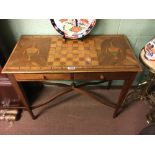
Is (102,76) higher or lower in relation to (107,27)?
lower

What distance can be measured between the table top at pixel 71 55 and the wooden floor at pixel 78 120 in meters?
0.65

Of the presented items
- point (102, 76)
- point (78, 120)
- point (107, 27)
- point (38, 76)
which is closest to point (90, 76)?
point (102, 76)

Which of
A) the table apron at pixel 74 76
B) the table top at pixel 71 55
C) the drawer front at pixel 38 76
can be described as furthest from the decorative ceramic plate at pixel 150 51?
the drawer front at pixel 38 76

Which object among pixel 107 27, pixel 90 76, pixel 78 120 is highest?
pixel 107 27

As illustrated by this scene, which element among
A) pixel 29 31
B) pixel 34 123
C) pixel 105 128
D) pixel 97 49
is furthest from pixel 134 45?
pixel 34 123

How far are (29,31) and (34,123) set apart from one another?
31.0 inches

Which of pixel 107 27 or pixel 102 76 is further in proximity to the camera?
pixel 107 27

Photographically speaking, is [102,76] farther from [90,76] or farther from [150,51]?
[150,51]

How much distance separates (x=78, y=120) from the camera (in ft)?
4.86

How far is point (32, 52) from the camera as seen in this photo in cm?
111

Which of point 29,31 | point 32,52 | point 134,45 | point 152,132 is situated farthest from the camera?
point 134,45

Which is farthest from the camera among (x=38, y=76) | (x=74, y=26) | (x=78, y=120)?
(x=78, y=120)

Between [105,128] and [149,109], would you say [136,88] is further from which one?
[105,128]

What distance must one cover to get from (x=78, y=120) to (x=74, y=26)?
2.68 feet
